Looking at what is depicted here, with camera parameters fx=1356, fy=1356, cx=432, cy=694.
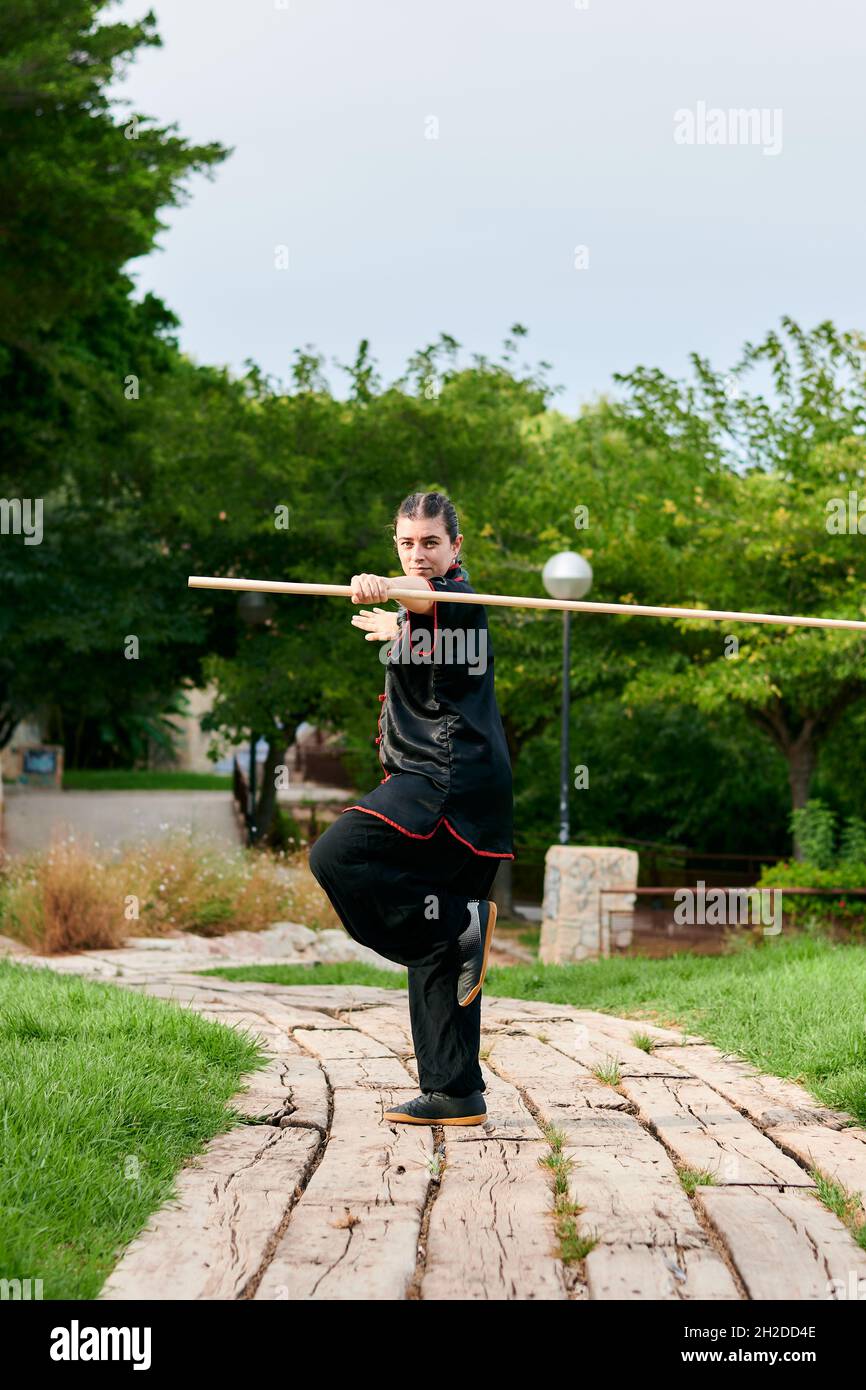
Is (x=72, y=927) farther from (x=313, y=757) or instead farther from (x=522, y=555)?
(x=313, y=757)

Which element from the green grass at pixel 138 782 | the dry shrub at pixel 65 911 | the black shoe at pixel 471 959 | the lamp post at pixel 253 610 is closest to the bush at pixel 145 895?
the dry shrub at pixel 65 911

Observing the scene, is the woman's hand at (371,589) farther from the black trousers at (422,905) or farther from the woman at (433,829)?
the black trousers at (422,905)

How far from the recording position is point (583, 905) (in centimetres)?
1179

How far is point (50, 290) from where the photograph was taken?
15.8 m

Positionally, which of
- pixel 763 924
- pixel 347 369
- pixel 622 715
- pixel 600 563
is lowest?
pixel 763 924

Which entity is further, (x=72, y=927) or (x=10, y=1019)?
(x=72, y=927)

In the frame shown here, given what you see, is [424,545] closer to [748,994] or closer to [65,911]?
[748,994]

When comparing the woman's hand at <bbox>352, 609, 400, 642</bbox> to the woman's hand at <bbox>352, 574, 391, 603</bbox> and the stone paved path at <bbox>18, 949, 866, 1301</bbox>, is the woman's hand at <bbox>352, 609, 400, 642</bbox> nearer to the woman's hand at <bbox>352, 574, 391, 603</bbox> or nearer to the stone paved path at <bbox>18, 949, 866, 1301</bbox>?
the woman's hand at <bbox>352, 574, 391, 603</bbox>

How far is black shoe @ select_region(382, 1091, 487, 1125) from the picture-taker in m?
4.56

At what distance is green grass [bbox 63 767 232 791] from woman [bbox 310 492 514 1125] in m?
23.9

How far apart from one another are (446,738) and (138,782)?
2730 centimetres

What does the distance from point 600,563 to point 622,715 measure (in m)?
5.82

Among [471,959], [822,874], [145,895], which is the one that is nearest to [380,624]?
[471,959]
